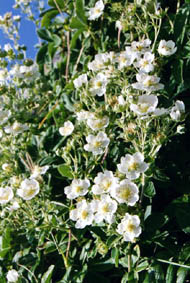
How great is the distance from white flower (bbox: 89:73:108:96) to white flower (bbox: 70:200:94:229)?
1.13ft

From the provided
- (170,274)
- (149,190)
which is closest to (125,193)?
(149,190)

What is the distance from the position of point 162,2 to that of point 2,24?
76cm

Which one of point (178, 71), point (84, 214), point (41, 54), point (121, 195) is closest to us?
point (121, 195)

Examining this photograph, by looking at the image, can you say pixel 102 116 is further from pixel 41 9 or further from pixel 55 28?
pixel 41 9

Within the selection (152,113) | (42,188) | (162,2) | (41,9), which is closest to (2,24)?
(41,9)

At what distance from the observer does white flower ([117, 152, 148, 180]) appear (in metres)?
1.04

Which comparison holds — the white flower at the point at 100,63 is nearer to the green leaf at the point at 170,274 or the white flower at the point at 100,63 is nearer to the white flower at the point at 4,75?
the white flower at the point at 4,75

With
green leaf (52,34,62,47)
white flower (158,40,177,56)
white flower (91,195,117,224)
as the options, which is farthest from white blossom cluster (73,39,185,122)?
green leaf (52,34,62,47)

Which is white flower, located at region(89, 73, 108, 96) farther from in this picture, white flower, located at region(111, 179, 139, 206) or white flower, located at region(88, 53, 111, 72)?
white flower, located at region(111, 179, 139, 206)

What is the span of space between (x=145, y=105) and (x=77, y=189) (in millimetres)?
311

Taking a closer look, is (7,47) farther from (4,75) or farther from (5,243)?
(5,243)

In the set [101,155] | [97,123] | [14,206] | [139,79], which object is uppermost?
[139,79]

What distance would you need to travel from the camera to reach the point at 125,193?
3.37 feet

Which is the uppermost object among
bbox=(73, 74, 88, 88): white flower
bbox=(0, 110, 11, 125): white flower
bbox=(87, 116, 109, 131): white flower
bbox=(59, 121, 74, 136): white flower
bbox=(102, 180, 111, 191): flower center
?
bbox=(73, 74, 88, 88): white flower
